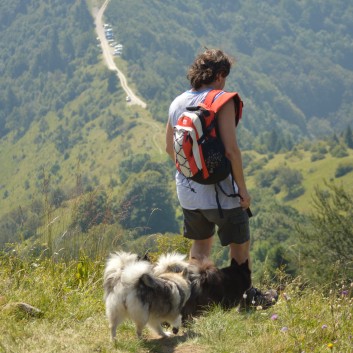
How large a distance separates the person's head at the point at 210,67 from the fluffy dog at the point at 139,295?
1443mm

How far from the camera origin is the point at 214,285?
17.6 ft

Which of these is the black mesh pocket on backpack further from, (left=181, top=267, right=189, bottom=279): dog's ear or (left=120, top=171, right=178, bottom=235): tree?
(left=120, top=171, right=178, bottom=235): tree

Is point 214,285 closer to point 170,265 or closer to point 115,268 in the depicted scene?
point 170,265

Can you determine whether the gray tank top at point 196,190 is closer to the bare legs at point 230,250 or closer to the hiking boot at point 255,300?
the bare legs at point 230,250

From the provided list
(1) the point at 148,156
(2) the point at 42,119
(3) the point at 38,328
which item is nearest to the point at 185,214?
(3) the point at 38,328

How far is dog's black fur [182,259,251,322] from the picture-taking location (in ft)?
17.0

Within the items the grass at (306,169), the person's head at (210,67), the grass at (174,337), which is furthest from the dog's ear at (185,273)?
the grass at (306,169)

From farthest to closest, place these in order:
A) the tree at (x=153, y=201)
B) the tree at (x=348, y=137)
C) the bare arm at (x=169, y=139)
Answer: the tree at (x=348, y=137)
the tree at (x=153, y=201)
the bare arm at (x=169, y=139)

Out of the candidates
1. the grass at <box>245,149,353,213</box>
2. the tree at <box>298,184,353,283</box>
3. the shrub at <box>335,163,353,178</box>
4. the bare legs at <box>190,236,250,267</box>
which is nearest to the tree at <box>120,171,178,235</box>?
the tree at <box>298,184,353,283</box>

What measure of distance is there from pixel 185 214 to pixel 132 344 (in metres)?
1.32

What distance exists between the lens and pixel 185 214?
217 inches

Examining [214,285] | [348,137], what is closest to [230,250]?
[214,285]

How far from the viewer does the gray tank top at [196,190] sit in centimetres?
522

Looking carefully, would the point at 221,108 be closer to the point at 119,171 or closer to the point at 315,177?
the point at 315,177
